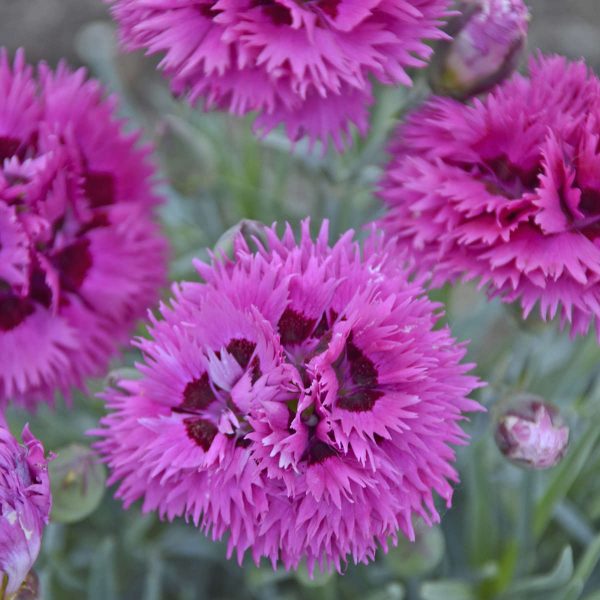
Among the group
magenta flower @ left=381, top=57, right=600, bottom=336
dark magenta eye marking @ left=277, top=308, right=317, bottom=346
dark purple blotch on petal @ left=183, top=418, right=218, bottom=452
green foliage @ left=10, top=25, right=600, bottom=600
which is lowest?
green foliage @ left=10, top=25, right=600, bottom=600

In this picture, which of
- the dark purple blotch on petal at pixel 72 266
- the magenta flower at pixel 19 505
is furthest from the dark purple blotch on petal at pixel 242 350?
the dark purple blotch on petal at pixel 72 266

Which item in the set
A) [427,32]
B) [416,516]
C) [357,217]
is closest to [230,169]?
[357,217]

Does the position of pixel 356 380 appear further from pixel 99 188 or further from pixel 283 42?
pixel 99 188

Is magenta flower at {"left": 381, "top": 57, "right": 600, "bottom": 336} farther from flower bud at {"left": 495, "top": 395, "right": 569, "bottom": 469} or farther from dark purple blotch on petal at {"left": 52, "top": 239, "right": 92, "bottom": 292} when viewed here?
dark purple blotch on petal at {"left": 52, "top": 239, "right": 92, "bottom": 292}

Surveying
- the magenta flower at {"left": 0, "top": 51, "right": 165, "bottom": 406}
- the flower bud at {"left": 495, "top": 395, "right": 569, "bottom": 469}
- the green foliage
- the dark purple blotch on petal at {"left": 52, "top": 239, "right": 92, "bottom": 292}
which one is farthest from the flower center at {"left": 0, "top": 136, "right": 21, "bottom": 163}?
the flower bud at {"left": 495, "top": 395, "right": 569, "bottom": 469}

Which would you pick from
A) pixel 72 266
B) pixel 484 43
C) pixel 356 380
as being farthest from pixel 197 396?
pixel 484 43

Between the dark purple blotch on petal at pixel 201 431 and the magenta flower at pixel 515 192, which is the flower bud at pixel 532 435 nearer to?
the magenta flower at pixel 515 192
